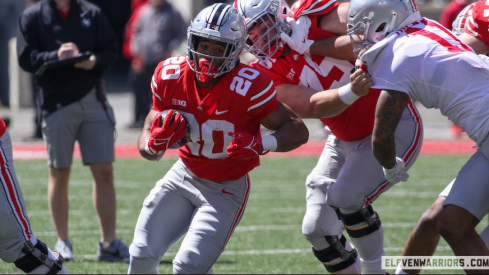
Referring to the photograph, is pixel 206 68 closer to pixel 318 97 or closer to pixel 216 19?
pixel 216 19

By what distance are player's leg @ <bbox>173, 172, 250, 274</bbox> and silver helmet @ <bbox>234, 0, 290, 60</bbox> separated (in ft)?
2.39

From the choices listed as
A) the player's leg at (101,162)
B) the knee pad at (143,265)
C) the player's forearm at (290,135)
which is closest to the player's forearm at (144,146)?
the knee pad at (143,265)

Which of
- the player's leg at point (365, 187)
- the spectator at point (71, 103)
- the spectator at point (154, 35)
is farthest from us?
the spectator at point (154, 35)

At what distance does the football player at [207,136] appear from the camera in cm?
413

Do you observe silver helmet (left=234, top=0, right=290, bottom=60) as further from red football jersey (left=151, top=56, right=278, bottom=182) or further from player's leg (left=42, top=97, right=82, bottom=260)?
player's leg (left=42, top=97, right=82, bottom=260)

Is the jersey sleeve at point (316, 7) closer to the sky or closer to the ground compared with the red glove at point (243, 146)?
closer to the sky

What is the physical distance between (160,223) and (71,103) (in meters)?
2.18

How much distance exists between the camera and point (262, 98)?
13.7 ft

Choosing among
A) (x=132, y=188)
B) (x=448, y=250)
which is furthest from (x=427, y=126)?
(x=448, y=250)

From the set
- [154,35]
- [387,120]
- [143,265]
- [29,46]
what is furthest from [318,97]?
[154,35]

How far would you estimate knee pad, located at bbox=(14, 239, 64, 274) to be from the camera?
431 centimetres

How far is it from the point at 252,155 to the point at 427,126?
11.0 meters

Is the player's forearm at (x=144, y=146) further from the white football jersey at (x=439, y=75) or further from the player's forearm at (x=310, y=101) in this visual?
the white football jersey at (x=439, y=75)

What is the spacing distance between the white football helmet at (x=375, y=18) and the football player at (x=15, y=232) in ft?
6.46
